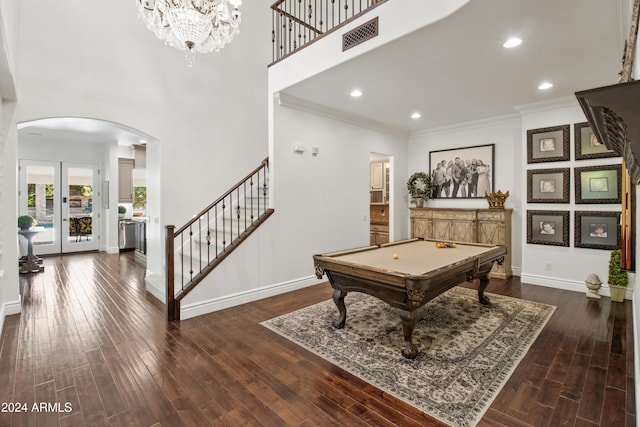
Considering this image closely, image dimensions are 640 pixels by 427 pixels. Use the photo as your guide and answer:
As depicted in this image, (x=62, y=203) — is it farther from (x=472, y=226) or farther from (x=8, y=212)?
(x=472, y=226)

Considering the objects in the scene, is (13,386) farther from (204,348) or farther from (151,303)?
(151,303)

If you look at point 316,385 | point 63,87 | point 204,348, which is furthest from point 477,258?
point 63,87

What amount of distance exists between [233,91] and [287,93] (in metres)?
1.45

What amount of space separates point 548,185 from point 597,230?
3.04 feet

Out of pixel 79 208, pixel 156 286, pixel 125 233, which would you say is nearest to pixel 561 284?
pixel 156 286

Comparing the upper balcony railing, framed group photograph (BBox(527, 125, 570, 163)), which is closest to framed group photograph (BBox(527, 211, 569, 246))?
framed group photograph (BBox(527, 125, 570, 163))

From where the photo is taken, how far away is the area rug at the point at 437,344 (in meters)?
2.24

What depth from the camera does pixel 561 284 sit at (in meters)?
4.91

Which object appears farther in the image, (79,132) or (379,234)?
(379,234)

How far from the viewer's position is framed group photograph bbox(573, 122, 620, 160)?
460cm

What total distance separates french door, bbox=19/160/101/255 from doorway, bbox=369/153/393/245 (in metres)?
Answer: 7.66

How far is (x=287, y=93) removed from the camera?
4.73 metres

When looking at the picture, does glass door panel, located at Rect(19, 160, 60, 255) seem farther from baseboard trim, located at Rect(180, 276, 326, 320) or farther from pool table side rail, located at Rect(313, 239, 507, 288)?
pool table side rail, located at Rect(313, 239, 507, 288)

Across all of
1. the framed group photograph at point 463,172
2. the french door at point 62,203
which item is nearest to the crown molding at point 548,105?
the framed group photograph at point 463,172
